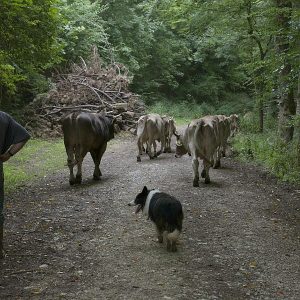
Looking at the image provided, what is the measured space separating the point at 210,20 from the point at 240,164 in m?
8.31

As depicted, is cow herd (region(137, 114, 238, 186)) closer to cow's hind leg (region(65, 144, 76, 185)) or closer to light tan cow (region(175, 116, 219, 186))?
light tan cow (region(175, 116, 219, 186))

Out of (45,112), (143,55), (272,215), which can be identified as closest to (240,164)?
(272,215)

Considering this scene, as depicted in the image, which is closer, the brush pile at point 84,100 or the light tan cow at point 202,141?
the light tan cow at point 202,141

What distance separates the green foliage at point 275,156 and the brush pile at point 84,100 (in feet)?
23.3

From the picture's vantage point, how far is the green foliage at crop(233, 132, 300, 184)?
12626 mm

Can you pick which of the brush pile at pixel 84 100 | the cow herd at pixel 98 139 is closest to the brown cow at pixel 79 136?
the cow herd at pixel 98 139

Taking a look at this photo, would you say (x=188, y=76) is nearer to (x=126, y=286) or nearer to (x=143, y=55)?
(x=143, y=55)

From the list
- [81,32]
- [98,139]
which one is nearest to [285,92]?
[98,139]

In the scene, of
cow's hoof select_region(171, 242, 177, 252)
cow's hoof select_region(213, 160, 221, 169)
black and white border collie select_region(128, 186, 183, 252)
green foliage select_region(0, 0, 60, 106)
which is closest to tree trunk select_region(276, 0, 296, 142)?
cow's hoof select_region(213, 160, 221, 169)

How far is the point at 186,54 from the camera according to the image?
4188cm

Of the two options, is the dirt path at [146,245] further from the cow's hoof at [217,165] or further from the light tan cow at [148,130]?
the light tan cow at [148,130]

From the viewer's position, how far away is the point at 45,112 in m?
22.5

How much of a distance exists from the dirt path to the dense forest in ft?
10.8

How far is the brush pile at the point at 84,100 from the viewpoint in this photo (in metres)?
21.9
